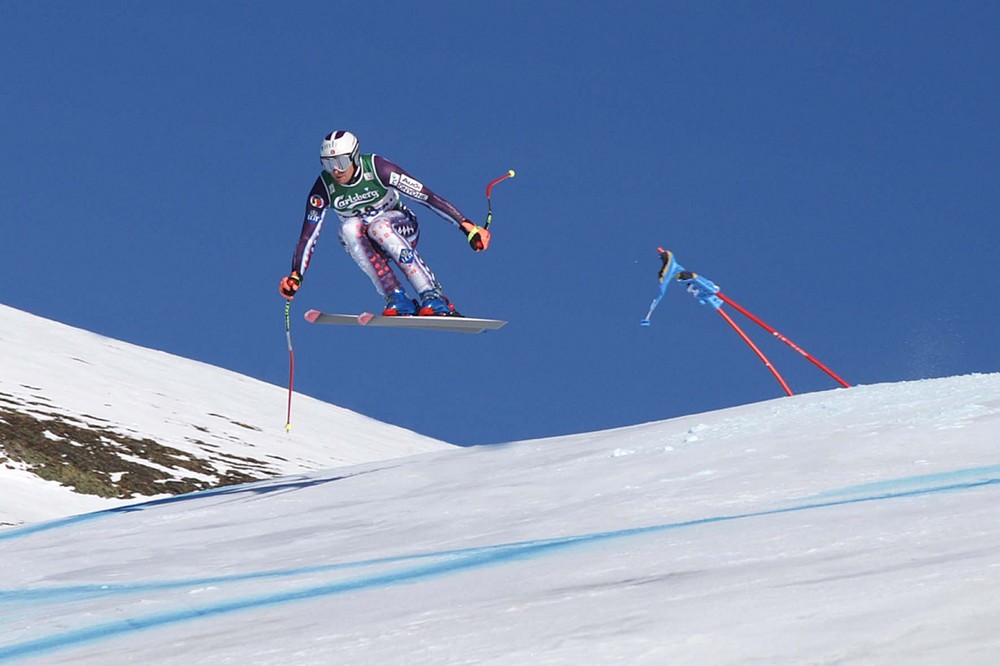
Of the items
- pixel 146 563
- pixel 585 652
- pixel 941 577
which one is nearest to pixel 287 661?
pixel 585 652

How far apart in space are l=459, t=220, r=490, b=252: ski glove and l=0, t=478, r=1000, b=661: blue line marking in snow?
16.8ft

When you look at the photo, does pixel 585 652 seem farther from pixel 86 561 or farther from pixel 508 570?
pixel 86 561

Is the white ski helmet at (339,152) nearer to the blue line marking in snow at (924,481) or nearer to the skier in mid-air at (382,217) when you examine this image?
the skier in mid-air at (382,217)

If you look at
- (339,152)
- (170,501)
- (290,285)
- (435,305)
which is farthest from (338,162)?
(170,501)

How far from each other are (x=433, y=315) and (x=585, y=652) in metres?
7.30

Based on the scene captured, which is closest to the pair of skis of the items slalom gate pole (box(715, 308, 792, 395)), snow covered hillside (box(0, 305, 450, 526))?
slalom gate pole (box(715, 308, 792, 395))

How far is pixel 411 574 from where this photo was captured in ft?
19.4

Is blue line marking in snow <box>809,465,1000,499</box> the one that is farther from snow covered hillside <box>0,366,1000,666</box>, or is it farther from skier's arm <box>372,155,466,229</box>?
skier's arm <box>372,155,466,229</box>

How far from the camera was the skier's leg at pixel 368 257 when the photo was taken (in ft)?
36.7

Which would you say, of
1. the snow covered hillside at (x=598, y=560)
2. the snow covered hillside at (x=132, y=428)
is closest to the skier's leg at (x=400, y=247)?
the snow covered hillside at (x=598, y=560)

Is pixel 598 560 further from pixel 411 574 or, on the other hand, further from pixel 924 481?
pixel 924 481

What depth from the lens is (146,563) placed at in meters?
7.59

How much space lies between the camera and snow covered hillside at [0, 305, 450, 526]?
62.6 ft

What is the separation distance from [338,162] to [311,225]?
0.66m
